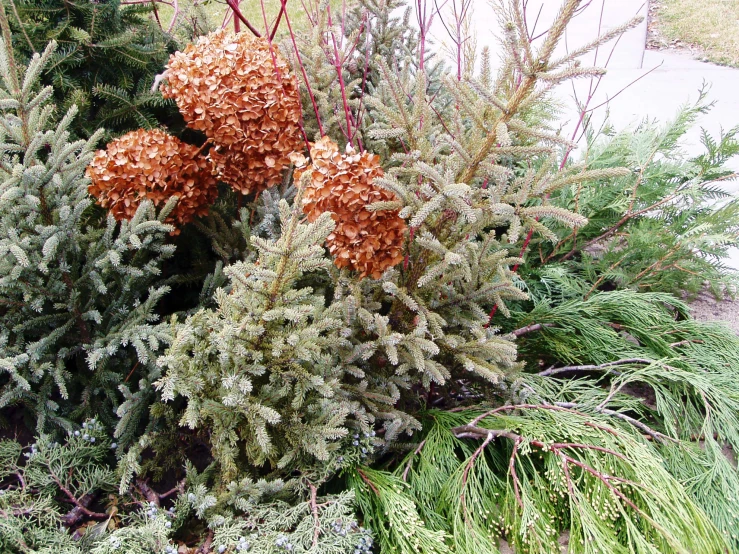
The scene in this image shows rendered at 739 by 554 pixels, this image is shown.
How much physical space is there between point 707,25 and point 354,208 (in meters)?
5.03

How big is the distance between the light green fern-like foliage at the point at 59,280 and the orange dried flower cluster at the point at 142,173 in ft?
0.14

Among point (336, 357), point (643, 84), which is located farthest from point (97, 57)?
point (643, 84)

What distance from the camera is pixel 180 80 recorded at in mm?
1277

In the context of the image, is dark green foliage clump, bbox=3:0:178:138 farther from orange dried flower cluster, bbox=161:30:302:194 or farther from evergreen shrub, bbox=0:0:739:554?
orange dried flower cluster, bbox=161:30:302:194

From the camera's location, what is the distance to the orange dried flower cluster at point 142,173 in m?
1.30

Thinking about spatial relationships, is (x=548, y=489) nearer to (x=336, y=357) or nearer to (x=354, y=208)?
(x=336, y=357)

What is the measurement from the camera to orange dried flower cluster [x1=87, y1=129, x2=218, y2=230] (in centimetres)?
130

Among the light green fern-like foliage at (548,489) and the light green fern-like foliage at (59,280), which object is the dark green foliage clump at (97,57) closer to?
the light green fern-like foliage at (59,280)

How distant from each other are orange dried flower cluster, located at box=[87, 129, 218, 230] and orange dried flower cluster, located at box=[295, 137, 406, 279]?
357 mm

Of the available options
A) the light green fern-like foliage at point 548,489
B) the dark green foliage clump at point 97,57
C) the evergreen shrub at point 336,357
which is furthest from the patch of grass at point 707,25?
the dark green foliage clump at point 97,57

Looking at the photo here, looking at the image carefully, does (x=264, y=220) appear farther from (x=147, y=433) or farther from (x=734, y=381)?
(x=734, y=381)

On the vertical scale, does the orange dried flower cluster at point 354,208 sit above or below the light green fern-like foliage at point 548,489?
above

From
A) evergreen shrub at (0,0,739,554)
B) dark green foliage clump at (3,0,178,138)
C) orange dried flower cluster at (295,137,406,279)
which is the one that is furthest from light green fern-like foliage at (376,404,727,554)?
dark green foliage clump at (3,0,178,138)

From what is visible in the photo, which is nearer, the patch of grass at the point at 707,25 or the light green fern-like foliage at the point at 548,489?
the light green fern-like foliage at the point at 548,489
